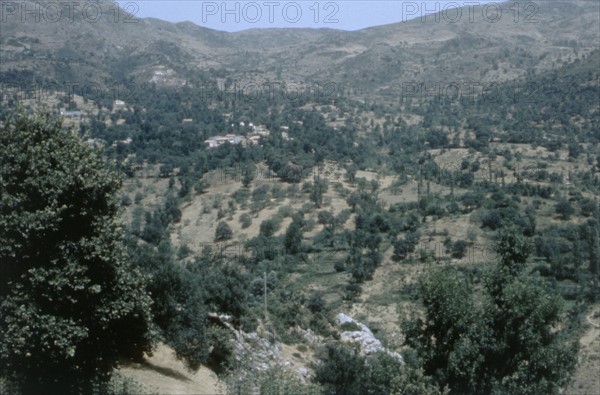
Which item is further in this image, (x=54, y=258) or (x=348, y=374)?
(x=348, y=374)

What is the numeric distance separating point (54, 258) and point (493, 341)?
25.5 feet

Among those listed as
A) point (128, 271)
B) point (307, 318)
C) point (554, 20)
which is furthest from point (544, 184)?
point (554, 20)

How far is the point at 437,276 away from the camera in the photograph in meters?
12.1

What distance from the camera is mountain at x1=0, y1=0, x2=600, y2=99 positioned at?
95.1m

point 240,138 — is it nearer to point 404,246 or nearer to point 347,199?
point 347,199

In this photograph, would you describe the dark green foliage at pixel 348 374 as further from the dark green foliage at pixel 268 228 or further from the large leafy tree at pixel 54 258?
the dark green foliage at pixel 268 228

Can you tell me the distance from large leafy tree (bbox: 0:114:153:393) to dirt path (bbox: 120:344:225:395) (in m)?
2.68

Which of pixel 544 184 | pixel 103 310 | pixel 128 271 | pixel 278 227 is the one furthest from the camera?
pixel 544 184

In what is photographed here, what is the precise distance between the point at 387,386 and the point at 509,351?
8.04 ft

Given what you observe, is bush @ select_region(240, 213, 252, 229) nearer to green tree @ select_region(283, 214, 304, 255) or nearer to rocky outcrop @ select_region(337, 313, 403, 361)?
green tree @ select_region(283, 214, 304, 255)

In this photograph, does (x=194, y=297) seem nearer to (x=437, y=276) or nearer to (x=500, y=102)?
(x=437, y=276)

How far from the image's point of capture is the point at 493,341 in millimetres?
11922
